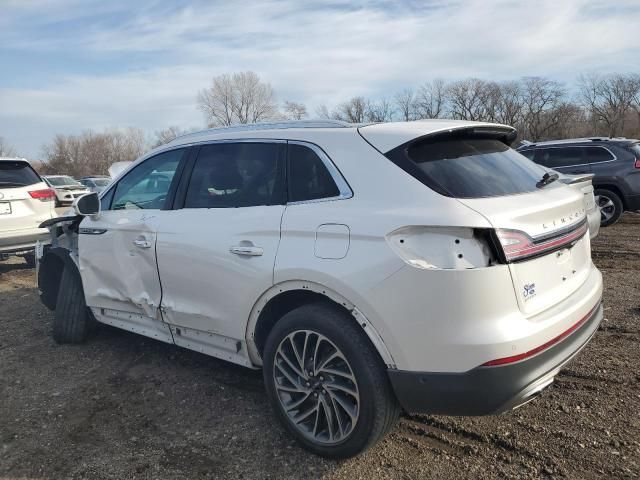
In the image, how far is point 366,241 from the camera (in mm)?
2383

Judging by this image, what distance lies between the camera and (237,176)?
10.6 ft

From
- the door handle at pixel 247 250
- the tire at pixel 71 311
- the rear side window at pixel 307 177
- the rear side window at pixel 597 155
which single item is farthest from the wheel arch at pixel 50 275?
the rear side window at pixel 597 155

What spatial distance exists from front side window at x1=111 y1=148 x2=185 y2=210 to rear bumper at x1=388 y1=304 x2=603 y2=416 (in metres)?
2.26

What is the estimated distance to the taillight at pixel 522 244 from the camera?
2207 mm

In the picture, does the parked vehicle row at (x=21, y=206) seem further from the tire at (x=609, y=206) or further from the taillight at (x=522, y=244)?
the tire at (x=609, y=206)

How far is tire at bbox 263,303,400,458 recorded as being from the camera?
8.00 ft

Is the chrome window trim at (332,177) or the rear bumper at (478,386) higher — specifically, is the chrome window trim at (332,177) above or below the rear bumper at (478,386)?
above

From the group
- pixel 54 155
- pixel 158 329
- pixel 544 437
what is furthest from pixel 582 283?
pixel 54 155

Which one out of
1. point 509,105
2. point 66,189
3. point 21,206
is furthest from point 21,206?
point 509,105

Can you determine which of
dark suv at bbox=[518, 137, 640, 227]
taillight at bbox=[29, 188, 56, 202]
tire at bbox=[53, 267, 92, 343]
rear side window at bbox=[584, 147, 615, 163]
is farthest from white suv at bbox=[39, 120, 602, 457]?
rear side window at bbox=[584, 147, 615, 163]

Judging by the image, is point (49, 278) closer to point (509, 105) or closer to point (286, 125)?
point (286, 125)

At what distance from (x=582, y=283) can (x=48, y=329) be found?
4.88 m

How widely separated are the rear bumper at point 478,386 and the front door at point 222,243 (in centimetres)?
95

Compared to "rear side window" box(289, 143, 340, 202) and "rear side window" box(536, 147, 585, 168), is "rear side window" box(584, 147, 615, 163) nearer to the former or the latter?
"rear side window" box(536, 147, 585, 168)
